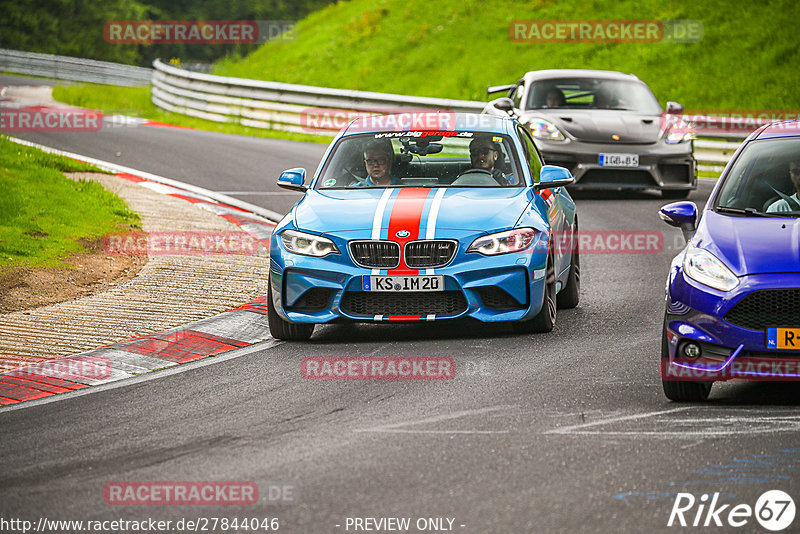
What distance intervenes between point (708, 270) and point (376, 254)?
2601 mm

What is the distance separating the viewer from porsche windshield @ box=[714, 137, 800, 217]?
7.57m

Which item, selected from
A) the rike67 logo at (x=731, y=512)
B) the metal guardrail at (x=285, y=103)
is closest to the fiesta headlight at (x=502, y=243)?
the rike67 logo at (x=731, y=512)

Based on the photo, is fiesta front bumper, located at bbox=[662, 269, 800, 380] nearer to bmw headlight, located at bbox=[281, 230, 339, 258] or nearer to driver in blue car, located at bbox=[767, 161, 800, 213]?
driver in blue car, located at bbox=[767, 161, 800, 213]

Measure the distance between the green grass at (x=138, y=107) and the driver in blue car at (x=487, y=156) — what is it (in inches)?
598

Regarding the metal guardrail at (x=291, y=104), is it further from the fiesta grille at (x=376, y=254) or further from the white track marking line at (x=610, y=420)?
the white track marking line at (x=610, y=420)

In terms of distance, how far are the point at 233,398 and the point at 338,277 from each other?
166 centimetres

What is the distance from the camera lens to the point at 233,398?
7312 mm

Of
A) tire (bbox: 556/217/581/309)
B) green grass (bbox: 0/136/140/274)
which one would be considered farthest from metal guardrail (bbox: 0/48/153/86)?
tire (bbox: 556/217/581/309)

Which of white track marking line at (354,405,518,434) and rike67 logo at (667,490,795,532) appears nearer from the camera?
rike67 logo at (667,490,795,532)

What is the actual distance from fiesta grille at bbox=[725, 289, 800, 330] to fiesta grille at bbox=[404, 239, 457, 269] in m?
2.47

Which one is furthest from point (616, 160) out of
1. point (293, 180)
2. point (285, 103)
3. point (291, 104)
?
point (285, 103)

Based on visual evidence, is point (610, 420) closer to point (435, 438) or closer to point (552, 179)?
point (435, 438)

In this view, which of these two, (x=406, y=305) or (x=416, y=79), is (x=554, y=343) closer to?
(x=406, y=305)

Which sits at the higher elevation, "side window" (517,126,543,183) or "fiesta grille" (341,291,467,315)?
"side window" (517,126,543,183)
